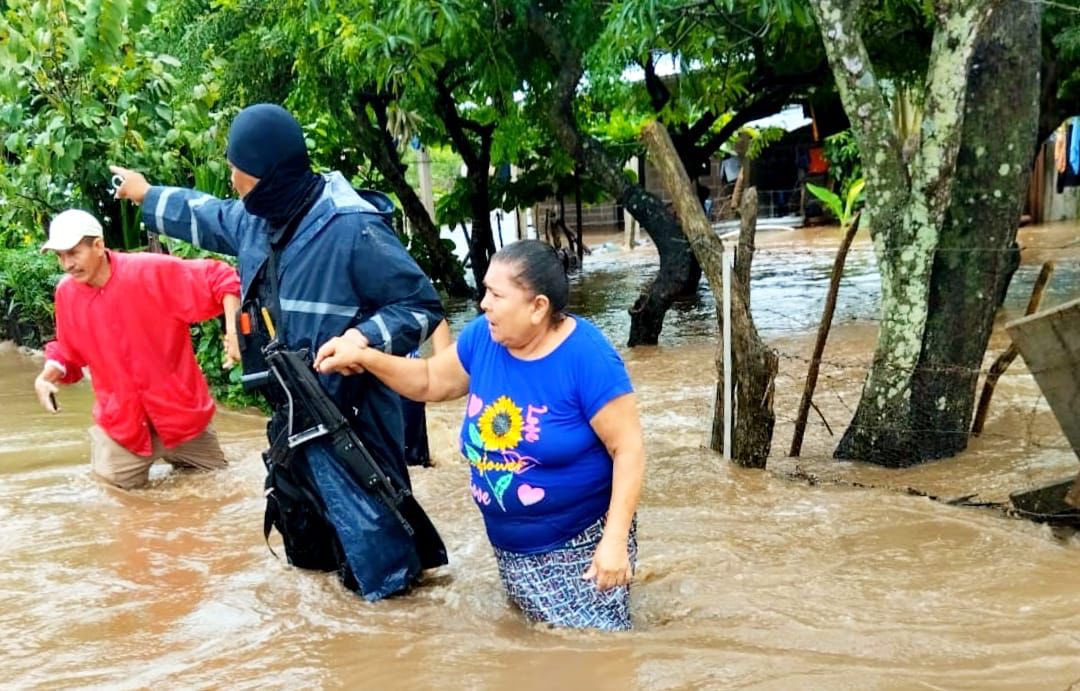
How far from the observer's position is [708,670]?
3.09m

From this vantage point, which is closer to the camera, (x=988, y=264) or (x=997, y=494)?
(x=997, y=494)

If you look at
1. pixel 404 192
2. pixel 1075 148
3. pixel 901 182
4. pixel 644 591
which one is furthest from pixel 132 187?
pixel 1075 148

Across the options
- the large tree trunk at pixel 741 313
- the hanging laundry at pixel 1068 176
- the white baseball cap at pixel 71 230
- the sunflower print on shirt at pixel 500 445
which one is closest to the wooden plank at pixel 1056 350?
the large tree trunk at pixel 741 313

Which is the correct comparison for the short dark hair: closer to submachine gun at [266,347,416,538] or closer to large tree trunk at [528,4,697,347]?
submachine gun at [266,347,416,538]

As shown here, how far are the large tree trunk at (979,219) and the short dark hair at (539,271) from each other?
3.20 metres

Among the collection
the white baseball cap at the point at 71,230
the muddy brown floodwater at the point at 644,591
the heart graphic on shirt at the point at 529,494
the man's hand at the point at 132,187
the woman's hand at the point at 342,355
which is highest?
the man's hand at the point at 132,187

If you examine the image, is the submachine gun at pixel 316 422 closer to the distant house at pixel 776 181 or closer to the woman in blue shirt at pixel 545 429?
the woman in blue shirt at pixel 545 429

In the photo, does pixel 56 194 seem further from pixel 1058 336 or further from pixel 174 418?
pixel 1058 336

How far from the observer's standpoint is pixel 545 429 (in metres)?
2.90

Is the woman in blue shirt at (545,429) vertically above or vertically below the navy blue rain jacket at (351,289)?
below

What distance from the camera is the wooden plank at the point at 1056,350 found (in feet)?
13.0

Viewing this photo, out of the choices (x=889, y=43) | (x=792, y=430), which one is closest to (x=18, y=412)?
(x=792, y=430)

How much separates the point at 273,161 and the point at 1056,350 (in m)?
3.01

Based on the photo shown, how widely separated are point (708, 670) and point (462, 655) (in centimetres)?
77
